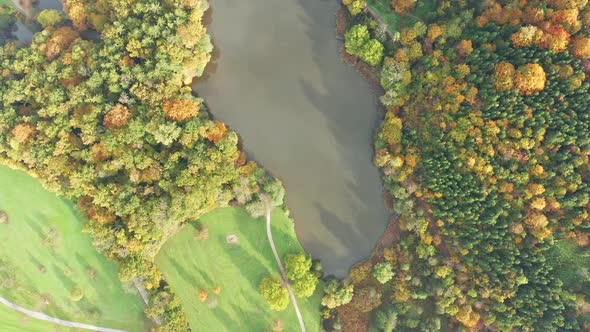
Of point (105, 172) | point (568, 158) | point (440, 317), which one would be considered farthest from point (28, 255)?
point (568, 158)

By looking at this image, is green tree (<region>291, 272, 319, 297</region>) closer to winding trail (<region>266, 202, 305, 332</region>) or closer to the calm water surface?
winding trail (<region>266, 202, 305, 332</region>)

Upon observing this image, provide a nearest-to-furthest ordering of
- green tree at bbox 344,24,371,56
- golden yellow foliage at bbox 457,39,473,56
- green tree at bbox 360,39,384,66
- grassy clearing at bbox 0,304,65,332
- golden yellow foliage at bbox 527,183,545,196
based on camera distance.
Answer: golden yellow foliage at bbox 527,183,545,196, golden yellow foliage at bbox 457,39,473,56, green tree at bbox 360,39,384,66, green tree at bbox 344,24,371,56, grassy clearing at bbox 0,304,65,332

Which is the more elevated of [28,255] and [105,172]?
[105,172]

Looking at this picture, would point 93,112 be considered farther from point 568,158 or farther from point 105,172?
point 568,158

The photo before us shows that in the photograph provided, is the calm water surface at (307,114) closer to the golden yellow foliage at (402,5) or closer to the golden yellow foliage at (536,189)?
the golden yellow foliage at (402,5)

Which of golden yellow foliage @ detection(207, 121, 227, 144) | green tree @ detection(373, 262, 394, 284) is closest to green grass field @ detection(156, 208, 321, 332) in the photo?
green tree @ detection(373, 262, 394, 284)

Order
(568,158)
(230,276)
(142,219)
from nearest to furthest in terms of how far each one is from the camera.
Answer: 1. (568,158)
2. (142,219)
3. (230,276)
